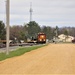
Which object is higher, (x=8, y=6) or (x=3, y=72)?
(x=8, y=6)

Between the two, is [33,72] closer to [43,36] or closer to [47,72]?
[47,72]

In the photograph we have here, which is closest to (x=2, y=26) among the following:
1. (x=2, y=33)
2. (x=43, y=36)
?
(x=2, y=33)

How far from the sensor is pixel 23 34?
132375mm

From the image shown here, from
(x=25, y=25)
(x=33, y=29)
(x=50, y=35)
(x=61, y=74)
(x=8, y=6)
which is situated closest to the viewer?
(x=61, y=74)

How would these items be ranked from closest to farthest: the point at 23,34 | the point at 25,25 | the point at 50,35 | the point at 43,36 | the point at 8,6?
1. the point at 8,6
2. the point at 43,36
3. the point at 23,34
4. the point at 25,25
5. the point at 50,35

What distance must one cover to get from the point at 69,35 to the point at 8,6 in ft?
556

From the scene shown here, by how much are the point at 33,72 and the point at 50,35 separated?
15807cm

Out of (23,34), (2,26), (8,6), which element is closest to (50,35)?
(23,34)

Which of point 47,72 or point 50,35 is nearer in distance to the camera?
point 47,72

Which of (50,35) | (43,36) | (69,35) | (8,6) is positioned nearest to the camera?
(8,6)

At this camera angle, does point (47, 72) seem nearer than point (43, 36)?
Yes

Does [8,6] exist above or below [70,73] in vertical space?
above

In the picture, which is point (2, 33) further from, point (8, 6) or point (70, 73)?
point (70, 73)

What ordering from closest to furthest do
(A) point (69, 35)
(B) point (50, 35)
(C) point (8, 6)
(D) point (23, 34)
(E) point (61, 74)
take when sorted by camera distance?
(E) point (61, 74), (C) point (8, 6), (D) point (23, 34), (B) point (50, 35), (A) point (69, 35)
